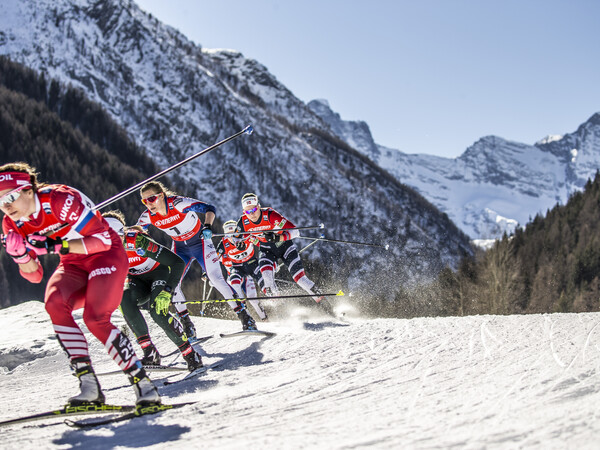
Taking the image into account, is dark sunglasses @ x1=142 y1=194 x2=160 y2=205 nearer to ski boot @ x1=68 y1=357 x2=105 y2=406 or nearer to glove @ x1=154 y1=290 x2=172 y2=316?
glove @ x1=154 y1=290 x2=172 y2=316

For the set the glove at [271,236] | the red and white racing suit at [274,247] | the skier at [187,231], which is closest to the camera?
the skier at [187,231]

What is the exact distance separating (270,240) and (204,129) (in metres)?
152

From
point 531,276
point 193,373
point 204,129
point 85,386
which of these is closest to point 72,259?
point 85,386

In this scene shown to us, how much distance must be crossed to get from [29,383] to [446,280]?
37952mm

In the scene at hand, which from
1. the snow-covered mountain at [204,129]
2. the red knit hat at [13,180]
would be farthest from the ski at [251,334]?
the snow-covered mountain at [204,129]

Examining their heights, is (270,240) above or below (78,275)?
above

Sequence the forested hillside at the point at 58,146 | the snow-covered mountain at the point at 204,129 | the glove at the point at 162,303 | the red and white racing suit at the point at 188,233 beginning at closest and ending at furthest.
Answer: the glove at the point at 162,303 < the red and white racing suit at the point at 188,233 < the forested hillside at the point at 58,146 < the snow-covered mountain at the point at 204,129

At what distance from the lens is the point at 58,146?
3334 inches

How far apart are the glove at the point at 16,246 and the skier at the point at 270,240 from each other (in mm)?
5660

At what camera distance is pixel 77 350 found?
3900 millimetres

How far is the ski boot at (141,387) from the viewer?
393cm

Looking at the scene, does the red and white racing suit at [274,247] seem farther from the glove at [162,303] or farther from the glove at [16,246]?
the glove at [16,246]

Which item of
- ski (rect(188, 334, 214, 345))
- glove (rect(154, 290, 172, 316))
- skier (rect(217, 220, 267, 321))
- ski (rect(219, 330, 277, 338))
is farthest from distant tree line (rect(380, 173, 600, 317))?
glove (rect(154, 290, 172, 316))

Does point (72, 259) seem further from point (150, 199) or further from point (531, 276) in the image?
point (531, 276)
